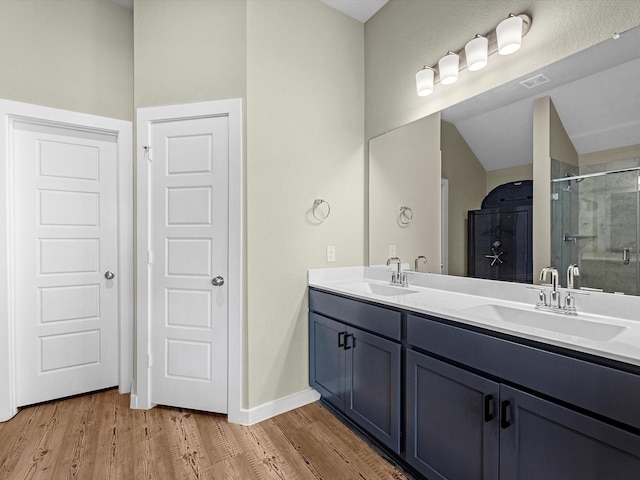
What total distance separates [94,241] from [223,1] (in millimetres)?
1976

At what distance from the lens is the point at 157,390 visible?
2266mm

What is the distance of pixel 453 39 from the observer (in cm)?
198

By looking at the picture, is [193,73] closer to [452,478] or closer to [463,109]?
[463,109]

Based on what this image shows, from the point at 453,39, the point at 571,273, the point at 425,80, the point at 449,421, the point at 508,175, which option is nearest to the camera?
the point at 449,421

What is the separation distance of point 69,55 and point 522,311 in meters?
3.29

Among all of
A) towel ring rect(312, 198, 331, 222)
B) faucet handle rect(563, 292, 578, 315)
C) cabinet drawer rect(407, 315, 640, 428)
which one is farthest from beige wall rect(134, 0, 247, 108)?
faucet handle rect(563, 292, 578, 315)

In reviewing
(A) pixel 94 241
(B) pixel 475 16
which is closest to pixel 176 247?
(A) pixel 94 241

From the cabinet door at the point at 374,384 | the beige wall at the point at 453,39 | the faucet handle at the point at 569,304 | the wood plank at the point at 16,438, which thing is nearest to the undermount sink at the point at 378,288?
the cabinet door at the point at 374,384

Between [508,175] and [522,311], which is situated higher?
[508,175]

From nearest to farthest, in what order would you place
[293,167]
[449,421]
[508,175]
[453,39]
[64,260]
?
[449,421]
[508,175]
[453,39]
[293,167]
[64,260]

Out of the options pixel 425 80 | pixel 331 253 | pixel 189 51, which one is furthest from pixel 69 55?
pixel 425 80

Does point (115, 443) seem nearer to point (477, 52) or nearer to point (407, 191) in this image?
point (407, 191)

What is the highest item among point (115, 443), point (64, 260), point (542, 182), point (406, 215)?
point (542, 182)

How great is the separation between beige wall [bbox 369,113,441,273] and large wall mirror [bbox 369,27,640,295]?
11 mm
